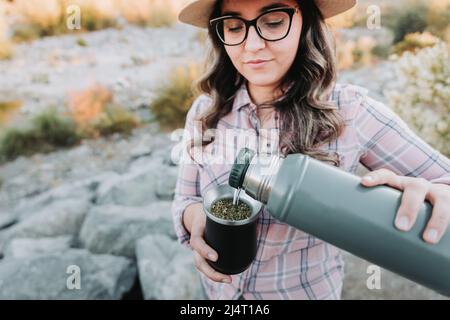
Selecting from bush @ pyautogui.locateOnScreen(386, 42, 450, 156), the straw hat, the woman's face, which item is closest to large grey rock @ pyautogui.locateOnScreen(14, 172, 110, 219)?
the straw hat

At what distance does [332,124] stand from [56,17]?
4.60 m

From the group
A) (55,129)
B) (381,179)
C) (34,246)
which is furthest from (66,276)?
(55,129)

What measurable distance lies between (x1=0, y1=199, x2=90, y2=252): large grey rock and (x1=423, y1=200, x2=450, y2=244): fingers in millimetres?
2201

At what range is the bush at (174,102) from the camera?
12.0ft

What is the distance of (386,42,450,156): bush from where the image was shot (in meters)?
2.27

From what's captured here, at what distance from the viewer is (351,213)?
71 cm

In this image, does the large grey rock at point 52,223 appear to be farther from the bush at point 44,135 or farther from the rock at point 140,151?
the bush at point 44,135

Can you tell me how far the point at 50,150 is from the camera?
11.1ft

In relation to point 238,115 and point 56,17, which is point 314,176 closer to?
point 238,115

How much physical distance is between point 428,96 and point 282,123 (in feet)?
5.48

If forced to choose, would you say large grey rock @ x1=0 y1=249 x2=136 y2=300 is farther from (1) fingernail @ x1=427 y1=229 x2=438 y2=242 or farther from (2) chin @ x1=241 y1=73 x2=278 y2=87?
(1) fingernail @ x1=427 y1=229 x2=438 y2=242

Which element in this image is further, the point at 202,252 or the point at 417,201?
the point at 202,252

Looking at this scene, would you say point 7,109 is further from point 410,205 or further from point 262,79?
point 410,205
